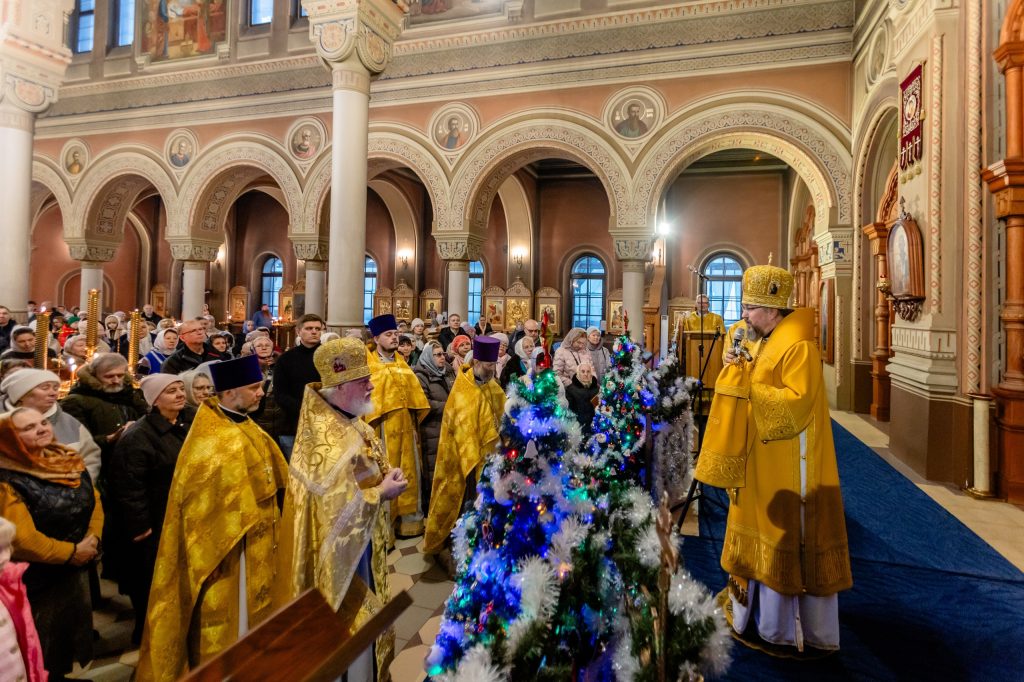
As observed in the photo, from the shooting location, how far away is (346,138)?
8062 mm

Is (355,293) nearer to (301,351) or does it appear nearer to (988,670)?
(301,351)

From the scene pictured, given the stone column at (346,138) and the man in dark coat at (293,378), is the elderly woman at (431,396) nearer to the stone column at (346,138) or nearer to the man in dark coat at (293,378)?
the man in dark coat at (293,378)

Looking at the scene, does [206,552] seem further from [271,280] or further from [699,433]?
[271,280]

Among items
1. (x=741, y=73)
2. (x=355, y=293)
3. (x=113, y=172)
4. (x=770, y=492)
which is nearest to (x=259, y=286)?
(x=113, y=172)

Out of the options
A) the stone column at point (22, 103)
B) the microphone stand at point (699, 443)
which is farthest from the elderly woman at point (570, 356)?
the stone column at point (22, 103)

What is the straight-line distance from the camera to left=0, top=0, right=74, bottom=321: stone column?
31.6 ft

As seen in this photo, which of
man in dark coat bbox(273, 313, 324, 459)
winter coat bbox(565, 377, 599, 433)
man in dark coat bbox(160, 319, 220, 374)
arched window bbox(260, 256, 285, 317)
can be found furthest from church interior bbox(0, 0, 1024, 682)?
man in dark coat bbox(160, 319, 220, 374)

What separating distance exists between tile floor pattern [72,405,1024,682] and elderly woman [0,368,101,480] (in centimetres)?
96

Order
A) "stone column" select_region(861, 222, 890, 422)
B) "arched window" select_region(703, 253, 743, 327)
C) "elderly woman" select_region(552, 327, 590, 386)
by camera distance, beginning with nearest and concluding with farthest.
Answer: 1. "elderly woman" select_region(552, 327, 590, 386)
2. "stone column" select_region(861, 222, 890, 422)
3. "arched window" select_region(703, 253, 743, 327)

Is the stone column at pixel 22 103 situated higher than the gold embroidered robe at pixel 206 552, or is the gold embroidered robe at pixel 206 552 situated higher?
the stone column at pixel 22 103

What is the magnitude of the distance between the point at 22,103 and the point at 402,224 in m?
10.2

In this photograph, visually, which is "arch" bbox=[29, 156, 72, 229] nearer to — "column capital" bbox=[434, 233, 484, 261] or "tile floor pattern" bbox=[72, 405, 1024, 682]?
"column capital" bbox=[434, 233, 484, 261]

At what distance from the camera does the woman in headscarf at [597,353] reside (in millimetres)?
7219

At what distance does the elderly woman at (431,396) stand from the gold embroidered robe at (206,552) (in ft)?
8.30
